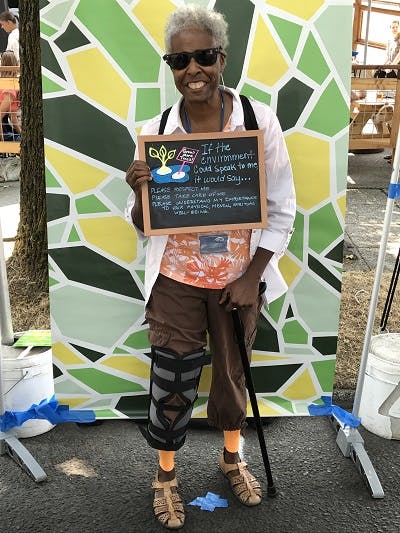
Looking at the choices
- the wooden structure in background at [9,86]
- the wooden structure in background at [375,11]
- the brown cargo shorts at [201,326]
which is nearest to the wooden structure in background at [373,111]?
the wooden structure in background at [9,86]

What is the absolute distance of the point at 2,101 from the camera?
9.26 metres

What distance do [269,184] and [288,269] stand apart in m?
0.64

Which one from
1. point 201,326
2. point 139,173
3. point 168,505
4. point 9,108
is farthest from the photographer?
point 9,108

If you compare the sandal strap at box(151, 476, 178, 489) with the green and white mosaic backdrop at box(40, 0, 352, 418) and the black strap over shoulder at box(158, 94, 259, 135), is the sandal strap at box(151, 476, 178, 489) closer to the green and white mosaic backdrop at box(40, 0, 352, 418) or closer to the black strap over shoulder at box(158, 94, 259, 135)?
the green and white mosaic backdrop at box(40, 0, 352, 418)

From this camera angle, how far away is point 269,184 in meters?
2.75

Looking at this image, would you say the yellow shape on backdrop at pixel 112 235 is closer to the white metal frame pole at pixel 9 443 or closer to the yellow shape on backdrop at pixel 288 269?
the white metal frame pole at pixel 9 443

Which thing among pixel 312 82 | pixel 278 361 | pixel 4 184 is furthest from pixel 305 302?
pixel 4 184

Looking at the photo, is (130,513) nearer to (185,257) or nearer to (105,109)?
(185,257)

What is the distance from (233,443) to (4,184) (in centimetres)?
723

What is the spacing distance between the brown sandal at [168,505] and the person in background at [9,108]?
7.39 meters

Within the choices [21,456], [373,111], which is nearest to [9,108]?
[373,111]

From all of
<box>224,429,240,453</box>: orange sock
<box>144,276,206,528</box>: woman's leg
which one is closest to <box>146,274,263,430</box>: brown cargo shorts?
<box>144,276,206,528</box>: woman's leg

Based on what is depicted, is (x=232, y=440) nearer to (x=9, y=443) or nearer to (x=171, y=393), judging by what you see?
(x=171, y=393)

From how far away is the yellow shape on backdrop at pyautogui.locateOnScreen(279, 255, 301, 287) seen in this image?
3246 millimetres
